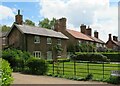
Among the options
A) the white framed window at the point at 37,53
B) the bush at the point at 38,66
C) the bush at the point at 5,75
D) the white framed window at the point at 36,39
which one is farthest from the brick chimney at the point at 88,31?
the bush at the point at 5,75

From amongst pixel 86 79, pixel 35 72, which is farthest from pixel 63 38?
pixel 86 79

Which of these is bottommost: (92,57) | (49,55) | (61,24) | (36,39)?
(92,57)

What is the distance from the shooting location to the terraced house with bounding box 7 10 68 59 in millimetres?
40125

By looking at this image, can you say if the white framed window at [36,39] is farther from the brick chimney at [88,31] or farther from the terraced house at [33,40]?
the brick chimney at [88,31]

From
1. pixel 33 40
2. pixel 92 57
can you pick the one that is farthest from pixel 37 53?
pixel 92 57

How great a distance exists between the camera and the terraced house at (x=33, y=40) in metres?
40.1

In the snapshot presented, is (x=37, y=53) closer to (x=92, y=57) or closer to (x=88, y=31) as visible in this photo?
(x=92, y=57)

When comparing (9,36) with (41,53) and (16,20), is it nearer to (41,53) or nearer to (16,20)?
(16,20)

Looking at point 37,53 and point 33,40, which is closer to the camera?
point 33,40

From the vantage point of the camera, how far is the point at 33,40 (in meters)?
41.5

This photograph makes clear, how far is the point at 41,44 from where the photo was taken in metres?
43.5

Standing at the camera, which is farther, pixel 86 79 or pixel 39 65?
pixel 39 65

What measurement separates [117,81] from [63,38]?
34.0 meters

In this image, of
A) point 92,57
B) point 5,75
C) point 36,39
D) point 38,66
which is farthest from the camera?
point 92,57
